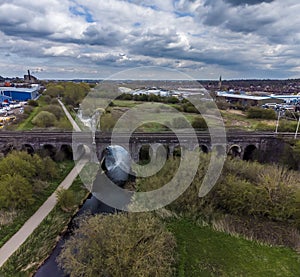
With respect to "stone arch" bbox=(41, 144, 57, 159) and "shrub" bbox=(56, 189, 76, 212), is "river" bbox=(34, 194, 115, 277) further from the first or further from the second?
"stone arch" bbox=(41, 144, 57, 159)

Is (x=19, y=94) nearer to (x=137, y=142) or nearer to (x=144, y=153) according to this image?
(x=144, y=153)

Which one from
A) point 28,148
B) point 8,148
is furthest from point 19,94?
point 8,148

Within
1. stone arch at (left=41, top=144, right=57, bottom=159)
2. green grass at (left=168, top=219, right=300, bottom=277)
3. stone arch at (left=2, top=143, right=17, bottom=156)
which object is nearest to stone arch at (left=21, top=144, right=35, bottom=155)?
stone arch at (left=2, top=143, right=17, bottom=156)

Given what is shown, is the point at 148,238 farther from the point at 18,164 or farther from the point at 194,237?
the point at 18,164

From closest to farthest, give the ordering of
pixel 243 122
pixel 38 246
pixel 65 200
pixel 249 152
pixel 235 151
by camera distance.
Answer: pixel 38 246 → pixel 65 200 → pixel 235 151 → pixel 249 152 → pixel 243 122

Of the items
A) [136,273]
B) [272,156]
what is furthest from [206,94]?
[136,273]

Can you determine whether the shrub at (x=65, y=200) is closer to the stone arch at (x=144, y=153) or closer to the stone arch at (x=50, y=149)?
the stone arch at (x=50, y=149)
